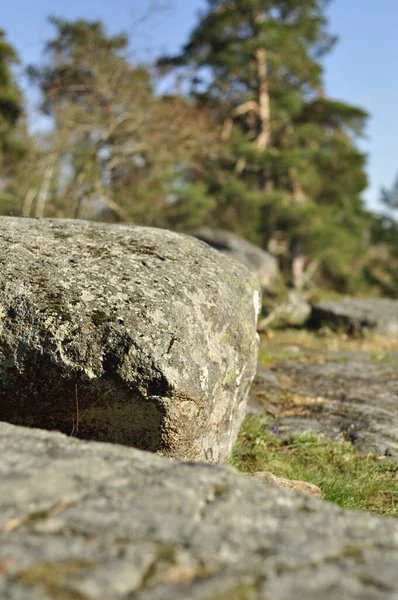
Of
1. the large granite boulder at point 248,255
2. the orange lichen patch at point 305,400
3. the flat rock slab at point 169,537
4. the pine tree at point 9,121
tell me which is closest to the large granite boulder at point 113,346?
the flat rock slab at point 169,537

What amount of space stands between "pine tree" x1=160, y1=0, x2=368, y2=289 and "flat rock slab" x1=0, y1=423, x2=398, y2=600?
62.8 feet

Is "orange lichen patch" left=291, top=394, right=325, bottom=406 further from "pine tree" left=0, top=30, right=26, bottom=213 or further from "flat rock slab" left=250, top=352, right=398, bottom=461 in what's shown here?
"pine tree" left=0, top=30, right=26, bottom=213

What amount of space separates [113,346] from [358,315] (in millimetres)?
9248

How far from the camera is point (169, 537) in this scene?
1514 mm

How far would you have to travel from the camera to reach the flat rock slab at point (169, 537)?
4.32 feet

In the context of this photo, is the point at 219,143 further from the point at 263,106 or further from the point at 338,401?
the point at 338,401

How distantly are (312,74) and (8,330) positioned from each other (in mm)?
22881

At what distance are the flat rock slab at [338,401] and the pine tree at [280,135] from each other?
14.0 meters

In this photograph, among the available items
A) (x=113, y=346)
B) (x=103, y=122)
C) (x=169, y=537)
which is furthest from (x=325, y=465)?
(x=103, y=122)

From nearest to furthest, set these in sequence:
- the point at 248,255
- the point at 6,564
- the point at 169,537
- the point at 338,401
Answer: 1. the point at 6,564
2. the point at 169,537
3. the point at 338,401
4. the point at 248,255

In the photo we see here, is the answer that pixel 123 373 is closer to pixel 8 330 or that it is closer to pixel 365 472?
pixel 8 330

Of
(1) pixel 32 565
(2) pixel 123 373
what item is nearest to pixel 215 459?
(2) pixel 123 373

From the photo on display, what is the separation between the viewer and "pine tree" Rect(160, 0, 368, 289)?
20.9 metres

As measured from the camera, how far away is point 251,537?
61.1 inches
